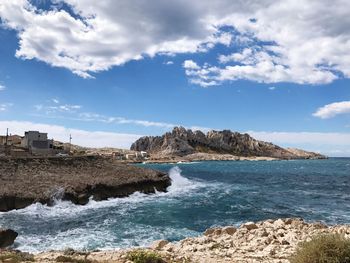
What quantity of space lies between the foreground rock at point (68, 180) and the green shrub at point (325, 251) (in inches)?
1211

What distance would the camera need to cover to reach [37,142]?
7669 cm

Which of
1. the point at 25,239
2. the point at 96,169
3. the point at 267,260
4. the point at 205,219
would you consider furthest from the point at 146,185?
the point at 267,260

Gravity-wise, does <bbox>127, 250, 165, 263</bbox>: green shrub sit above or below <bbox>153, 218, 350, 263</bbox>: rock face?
above

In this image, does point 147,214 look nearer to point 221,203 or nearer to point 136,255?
point 221,203

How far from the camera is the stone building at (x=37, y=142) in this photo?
248ft

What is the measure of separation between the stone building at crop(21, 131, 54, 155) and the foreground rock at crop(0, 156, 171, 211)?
A: 19.7 m

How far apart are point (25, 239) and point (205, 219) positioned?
15420 mm

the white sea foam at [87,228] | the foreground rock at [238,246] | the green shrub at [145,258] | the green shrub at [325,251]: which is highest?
the green shrub at [325,251]

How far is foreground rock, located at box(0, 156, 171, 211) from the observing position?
38.8m

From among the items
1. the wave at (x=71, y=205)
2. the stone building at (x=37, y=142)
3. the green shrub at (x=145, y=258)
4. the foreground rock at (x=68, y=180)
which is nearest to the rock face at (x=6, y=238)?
the wave at (x=71, y=205)

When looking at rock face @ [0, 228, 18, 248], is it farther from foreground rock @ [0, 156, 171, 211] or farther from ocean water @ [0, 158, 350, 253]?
foreground rock @ [0, 156, 171, 211]

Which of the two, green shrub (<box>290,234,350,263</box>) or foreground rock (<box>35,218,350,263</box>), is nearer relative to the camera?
green shrub (<box>290,234,350,263</box>)

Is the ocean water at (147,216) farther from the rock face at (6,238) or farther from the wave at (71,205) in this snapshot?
the rock face at (6,238)

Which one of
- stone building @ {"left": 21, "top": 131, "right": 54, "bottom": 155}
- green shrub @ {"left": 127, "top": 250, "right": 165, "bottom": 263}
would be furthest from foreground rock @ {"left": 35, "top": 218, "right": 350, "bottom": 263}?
stone building @ {"left": 21, "top": 131, "right": 54, "bottom": 155}
